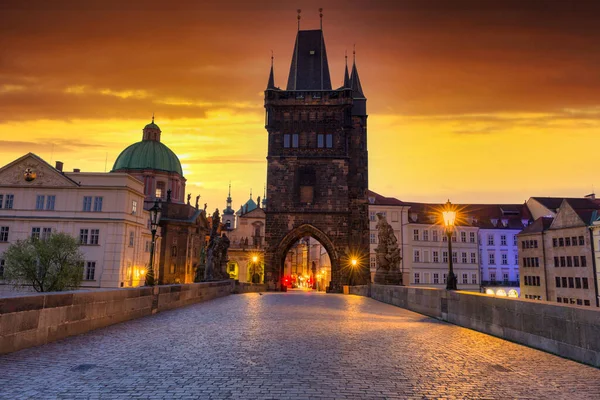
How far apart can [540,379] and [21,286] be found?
44.9 meters

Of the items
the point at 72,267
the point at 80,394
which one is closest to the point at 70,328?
the point at 80,394

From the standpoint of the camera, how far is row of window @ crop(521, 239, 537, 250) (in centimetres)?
5659

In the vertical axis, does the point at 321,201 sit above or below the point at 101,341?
above

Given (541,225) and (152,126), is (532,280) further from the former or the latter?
(152,126)

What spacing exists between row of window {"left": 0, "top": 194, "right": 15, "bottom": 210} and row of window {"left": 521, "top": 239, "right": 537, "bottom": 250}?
60.7 metres

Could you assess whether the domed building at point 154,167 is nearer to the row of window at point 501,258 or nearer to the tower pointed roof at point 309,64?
the tower pointed roof at point 309,64

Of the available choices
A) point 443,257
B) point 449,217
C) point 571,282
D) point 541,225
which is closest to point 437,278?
point 443,257

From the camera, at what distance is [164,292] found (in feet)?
52.5

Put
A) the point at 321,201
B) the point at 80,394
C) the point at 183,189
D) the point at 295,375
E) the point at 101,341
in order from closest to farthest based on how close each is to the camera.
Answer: the point at 80,394 → the point at 295,375 → the point at 101,341 → the point at 321,201 → the point at 183,189

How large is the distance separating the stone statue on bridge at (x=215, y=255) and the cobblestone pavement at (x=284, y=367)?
18.3 meters

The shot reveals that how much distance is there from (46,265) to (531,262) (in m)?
54.5

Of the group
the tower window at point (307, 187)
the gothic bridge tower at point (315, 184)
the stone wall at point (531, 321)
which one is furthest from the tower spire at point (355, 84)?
the stone wall at point (531, 321)

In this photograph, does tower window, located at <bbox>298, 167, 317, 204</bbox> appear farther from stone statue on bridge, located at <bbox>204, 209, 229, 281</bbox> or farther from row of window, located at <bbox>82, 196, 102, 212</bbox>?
row of window, located at <bbox>82, 196, 102, 212</bbox>

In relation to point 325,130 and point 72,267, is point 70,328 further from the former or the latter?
point 325,130
